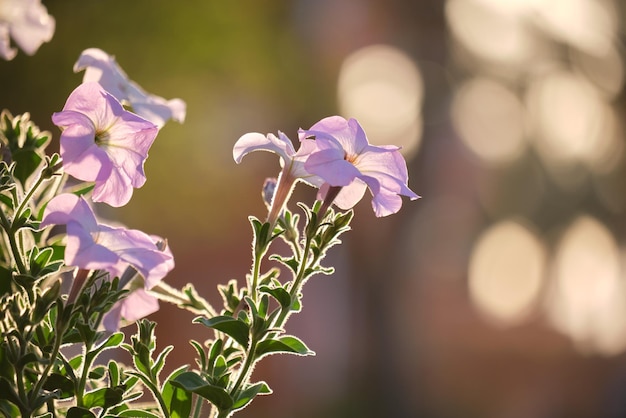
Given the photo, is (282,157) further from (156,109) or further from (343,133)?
(156,109)

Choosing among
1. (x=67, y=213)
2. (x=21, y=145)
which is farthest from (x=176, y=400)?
(x=21, y=145)

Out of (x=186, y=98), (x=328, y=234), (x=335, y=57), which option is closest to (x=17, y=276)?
(x=328, y=234)

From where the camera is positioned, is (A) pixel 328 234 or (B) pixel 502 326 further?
(B) pixel 502 326

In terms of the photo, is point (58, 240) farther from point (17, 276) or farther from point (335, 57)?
point (335, 57)

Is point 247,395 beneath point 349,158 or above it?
beneath

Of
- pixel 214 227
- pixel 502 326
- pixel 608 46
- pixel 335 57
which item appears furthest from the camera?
pixel 502 326

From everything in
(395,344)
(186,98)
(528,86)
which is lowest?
(395,344)

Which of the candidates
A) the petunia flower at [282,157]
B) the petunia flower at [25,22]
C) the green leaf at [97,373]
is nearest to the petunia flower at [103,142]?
the petunia flower at [282,157]
